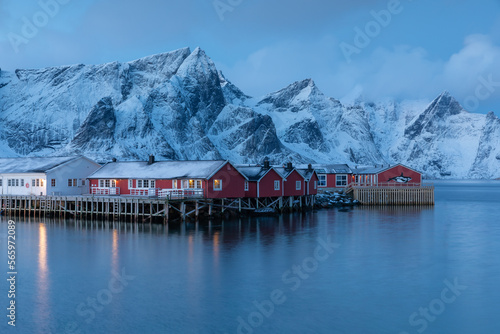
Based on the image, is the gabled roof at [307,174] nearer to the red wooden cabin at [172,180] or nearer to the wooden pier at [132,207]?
the wooden pier at [132,207]

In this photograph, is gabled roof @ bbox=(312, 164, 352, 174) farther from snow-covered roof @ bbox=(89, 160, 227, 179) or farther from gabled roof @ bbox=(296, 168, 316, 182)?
snow-covered roof @ bbox=(89, 160, 227, 179)

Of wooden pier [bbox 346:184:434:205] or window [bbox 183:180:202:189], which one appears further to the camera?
wooden pier [bbox 346:184:434:205]

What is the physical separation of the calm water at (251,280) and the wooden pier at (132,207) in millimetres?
3840

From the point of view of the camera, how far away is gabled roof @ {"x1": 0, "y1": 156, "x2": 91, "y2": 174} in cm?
6122

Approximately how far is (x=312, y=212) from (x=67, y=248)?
35.3 m

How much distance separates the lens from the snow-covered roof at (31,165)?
2413 inches

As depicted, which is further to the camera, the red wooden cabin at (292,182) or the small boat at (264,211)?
the red wooden cabin at (292,182)

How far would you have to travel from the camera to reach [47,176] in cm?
5994

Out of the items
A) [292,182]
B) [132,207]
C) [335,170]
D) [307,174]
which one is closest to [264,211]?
[292,182]

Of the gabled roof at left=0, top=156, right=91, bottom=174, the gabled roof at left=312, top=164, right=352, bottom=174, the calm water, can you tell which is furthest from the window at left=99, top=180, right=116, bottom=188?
the gabled roof at left=312, top=164, right=352, bottom=174

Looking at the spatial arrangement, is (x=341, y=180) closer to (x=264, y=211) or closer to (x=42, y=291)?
(x=264, y=211)

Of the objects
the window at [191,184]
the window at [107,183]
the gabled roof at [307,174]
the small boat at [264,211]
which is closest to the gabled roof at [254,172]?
the small boat at [264,211]

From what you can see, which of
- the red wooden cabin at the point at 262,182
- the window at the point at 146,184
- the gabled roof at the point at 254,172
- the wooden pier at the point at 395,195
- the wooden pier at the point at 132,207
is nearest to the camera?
the wooden pier at the point at 132,207

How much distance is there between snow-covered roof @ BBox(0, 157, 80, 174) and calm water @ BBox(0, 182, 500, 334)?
525 inches
